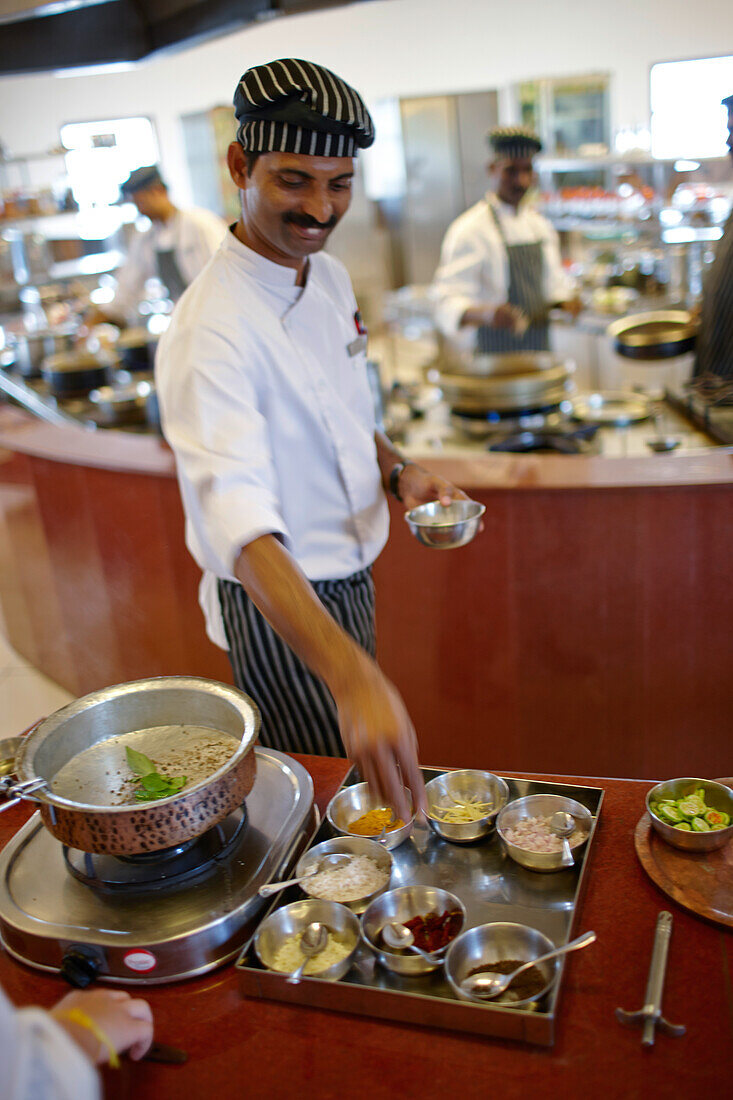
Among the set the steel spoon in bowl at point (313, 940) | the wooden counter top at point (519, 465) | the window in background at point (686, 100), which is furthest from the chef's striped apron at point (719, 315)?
the window in background at point (686, 100)

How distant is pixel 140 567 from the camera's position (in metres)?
2.90

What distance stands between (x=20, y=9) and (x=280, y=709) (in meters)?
1.65

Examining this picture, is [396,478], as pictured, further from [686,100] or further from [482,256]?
[686,100]

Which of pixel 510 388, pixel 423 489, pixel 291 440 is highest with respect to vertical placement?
pixel 291 440

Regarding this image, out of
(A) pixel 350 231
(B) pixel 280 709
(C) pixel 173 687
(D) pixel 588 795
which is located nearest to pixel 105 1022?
(C) pixel 173 687

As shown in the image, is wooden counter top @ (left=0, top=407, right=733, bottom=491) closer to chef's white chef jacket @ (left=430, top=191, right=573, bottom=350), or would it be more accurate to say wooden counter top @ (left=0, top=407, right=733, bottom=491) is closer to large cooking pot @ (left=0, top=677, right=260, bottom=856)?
large cooking pot @ (left=0, top=677, right=260, bottom=856)

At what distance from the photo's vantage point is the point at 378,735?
3.26 ft

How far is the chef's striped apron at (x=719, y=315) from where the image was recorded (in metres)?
2.86

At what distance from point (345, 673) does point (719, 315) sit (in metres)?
2.30

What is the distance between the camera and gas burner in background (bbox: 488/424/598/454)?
274 centimetres

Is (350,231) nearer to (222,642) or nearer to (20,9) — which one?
(20,9)

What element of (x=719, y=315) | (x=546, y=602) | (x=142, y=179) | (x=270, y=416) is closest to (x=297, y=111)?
(x=270, y=416)

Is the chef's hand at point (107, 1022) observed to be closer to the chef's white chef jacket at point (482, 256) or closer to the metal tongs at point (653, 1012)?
the metal tongs at point (653, 1012)

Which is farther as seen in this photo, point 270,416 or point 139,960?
point 270,416
